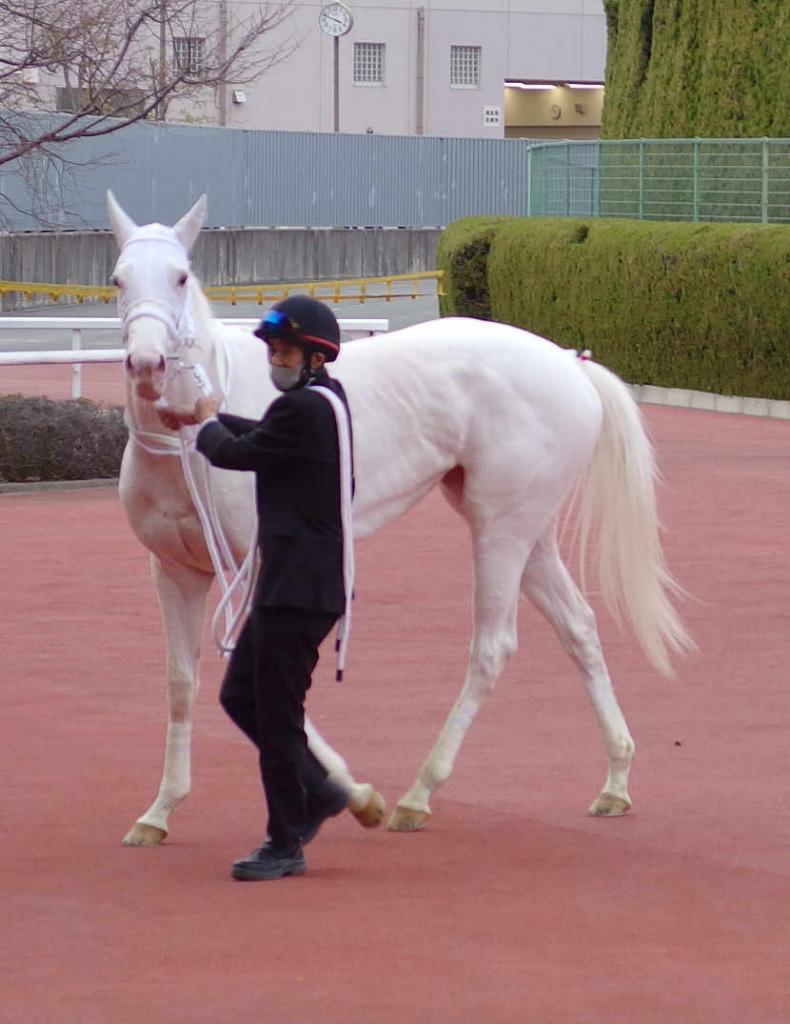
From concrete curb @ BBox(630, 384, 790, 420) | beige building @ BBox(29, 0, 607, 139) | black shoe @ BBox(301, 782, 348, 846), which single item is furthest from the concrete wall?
black shoe @ BBox(301, 782, 348, 846)

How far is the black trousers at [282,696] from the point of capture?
608 centimetres

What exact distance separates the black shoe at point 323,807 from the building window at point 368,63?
55138 mm

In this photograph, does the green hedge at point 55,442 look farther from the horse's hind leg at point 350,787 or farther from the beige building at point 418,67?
the beige building at point 418,67

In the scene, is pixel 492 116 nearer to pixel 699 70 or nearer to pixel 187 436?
pixel 699 70

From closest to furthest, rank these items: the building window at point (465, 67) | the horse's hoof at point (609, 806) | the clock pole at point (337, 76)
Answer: the horse's hoof at point (609, 806) < the clock pole at point (337, 76) < the building window at point (465, 67)

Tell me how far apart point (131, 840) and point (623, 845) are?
1.61 metres

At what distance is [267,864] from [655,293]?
19.9m

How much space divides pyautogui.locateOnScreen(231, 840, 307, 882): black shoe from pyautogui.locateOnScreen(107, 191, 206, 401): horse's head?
1.43 metres

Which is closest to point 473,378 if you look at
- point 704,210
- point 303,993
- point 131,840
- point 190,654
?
point 190,654

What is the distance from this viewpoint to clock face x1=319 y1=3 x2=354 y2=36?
2119 inches

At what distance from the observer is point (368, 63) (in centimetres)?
Answer: 6044

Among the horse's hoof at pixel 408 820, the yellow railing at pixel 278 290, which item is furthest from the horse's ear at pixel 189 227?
the yellow railing at pixel 278 290

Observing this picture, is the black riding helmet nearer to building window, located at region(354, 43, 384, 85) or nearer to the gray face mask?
the gray face mask

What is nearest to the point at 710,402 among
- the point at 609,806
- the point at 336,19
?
the point at 609,806
